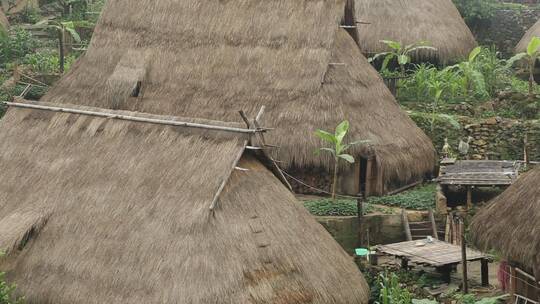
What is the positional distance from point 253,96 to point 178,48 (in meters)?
2.04

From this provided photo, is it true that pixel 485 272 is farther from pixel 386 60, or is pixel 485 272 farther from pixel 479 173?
pixel 386 60

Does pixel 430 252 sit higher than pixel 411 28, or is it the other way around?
pixel 411 28

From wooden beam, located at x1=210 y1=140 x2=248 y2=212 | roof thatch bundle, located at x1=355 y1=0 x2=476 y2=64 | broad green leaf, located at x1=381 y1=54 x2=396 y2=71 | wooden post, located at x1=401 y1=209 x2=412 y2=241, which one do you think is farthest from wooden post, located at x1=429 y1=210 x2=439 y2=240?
roof thatch bundle, located at x1=355 y1=0 x2=476 y2=64

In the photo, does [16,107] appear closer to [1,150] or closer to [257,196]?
[1,150]

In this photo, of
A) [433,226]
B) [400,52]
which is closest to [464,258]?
[433,226]

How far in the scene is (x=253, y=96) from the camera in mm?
19375

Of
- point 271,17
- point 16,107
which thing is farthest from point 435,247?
point 16,107

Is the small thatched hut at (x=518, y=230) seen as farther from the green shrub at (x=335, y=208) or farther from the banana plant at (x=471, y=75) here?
the banana plant at (x=471, y=75)

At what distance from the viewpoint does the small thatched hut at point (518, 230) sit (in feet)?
45.1

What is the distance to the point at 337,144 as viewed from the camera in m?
18.5

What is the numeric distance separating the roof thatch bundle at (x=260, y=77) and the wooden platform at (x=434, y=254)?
2.51m

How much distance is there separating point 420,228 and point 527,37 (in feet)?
30.2

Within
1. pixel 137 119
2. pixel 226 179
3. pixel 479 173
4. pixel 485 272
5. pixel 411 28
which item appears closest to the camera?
pixel 226 179

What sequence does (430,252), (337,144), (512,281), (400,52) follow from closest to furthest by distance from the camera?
(512,281) → (430,252) → (337,144) → (400,52)
